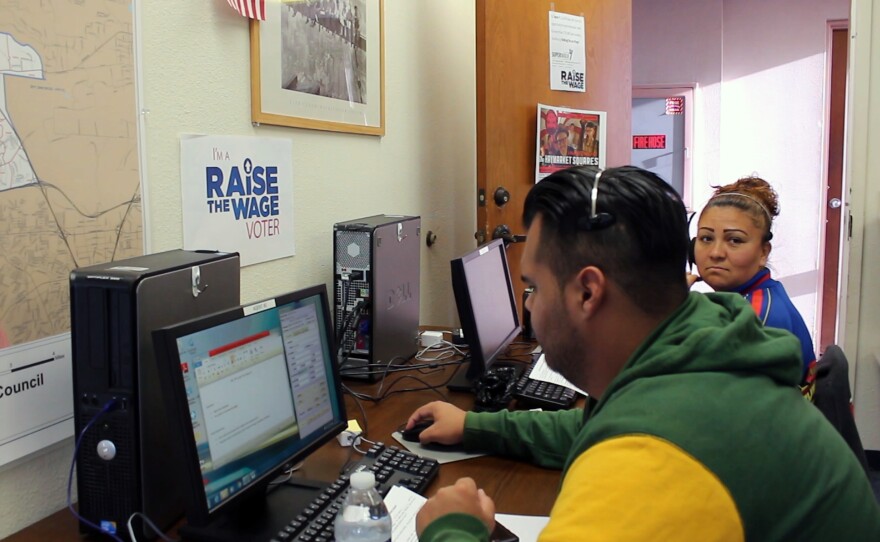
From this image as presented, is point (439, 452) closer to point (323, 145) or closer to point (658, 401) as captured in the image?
point (658, 401)

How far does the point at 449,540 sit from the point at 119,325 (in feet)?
1.83

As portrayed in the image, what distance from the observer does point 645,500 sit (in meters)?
0.67

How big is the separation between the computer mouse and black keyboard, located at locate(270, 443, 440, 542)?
3.4 inches

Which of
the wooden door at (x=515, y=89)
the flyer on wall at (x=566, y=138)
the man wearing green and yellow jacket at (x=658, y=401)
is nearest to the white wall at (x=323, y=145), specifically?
the wooden door at (x=515, y=89)

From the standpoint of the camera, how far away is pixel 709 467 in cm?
70

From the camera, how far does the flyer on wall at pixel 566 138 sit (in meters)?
3.02

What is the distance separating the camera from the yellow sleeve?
0.67m

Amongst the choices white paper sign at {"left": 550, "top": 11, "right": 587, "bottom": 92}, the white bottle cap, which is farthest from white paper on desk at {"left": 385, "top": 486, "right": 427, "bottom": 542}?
white paper sign at {"left": 550, "top": 11, "right": 587, "bottom": 92}

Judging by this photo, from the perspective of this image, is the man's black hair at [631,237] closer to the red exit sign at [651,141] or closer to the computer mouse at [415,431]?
the computer mouse at [415,431]

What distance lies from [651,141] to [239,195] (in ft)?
14.0

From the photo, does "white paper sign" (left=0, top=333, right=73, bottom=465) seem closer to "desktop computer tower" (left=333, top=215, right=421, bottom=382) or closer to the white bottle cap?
the white bottle cap

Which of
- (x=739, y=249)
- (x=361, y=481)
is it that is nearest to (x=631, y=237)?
(x=361, y=481)

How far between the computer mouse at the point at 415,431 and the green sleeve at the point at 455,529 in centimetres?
54

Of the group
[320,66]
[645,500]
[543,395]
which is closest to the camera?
[645,500]
